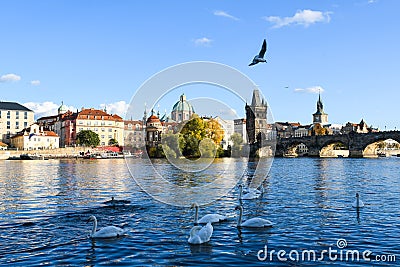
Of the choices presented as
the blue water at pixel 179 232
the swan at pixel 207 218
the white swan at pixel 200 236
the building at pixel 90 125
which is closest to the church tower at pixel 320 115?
the building at pixel 90 125

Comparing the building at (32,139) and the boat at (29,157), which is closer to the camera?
the boat at (29,157)

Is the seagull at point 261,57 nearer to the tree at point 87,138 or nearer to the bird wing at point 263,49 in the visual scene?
the bird wing at point 263,49

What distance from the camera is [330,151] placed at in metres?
133

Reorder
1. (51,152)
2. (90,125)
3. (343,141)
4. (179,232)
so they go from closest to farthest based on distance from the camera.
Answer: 1. (179,232)
2. (51,152)
3. (343,141)
4. (90,125)

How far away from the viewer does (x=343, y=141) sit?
11450 centimetres

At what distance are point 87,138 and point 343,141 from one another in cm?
6884

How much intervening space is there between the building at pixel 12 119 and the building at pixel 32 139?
16.2 feet

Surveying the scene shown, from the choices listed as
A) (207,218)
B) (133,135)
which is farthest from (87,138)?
(207,218)

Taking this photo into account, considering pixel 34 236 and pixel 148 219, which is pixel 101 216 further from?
pixel 34 236

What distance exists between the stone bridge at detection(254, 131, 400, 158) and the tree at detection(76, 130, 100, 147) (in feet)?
147

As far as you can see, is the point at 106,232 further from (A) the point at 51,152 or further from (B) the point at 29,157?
(A) the point at 51,152

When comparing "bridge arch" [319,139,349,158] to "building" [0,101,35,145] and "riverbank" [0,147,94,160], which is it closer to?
"riverbank" [0,147,94,160]

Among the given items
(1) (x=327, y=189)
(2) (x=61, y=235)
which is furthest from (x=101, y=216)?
(1) (x=327, y=189)

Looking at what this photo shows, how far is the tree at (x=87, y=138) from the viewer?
11831 centimetres
